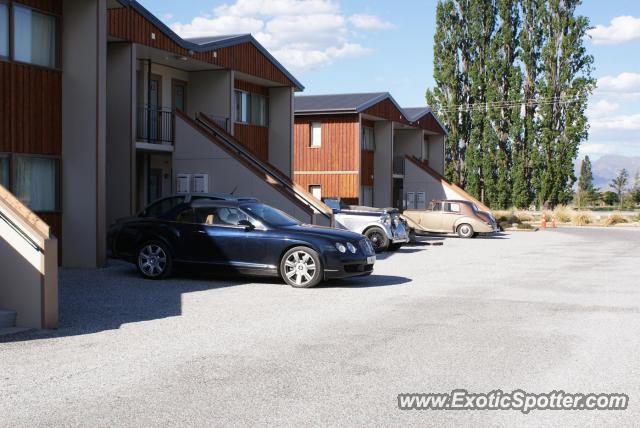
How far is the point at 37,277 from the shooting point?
9758 millimetres

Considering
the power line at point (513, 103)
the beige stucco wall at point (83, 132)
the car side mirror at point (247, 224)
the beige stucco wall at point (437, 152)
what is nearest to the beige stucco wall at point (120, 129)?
the beige stucco wall at point (83, 132)

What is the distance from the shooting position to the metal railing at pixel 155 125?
24.8 meters

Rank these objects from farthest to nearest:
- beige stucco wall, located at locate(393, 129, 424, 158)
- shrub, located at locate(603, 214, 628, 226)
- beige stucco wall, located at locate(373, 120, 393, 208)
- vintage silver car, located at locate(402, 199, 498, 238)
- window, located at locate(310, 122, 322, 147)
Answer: beige stucco wall, located at locate(393, 129, 424, 158) → shrub, located at locate(603, 214, 628, 226) → beige stucco wall, located at locate(373, 120, 393, 208) → window, located at locate(310, 122, 322, 147) → vintage silver car, located at locate(402, 199, 498, 238)

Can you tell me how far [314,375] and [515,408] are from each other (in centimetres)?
187

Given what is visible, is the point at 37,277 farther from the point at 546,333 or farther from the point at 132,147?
the point at 132,147

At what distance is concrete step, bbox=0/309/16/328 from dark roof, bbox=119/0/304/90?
A: 417 inches

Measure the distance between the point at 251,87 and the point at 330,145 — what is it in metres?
8.61

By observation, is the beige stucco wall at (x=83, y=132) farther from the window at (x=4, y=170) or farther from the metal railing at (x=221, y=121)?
the metal railing at (x=221, y=121)

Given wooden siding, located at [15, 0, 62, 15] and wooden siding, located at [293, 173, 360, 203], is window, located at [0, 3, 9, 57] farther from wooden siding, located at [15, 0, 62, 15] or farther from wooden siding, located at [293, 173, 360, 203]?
wooden siding, located at [293, 173, 360, 203]

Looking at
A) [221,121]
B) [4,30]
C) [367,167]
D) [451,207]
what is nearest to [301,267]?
[4,30]

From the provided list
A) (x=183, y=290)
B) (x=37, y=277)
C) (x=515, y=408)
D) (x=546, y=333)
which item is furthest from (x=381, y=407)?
(x=183, y=290)

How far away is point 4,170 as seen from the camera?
16.2m

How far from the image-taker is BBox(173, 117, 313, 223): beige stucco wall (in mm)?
25266

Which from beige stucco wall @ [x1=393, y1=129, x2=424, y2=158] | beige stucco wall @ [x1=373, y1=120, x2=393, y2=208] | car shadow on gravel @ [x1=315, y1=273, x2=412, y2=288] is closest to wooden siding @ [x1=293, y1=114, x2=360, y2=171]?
beige stucco wall @ [x1=373, y1=120, x2=393, y2=208]
